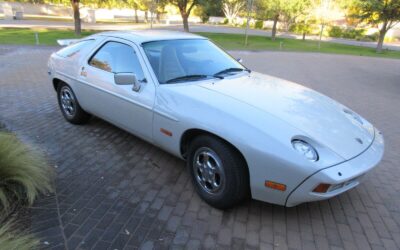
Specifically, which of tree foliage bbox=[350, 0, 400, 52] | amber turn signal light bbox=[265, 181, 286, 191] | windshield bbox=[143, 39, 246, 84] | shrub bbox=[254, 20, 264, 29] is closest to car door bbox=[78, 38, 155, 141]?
windshield bbox=[143, 39, 246, 84]

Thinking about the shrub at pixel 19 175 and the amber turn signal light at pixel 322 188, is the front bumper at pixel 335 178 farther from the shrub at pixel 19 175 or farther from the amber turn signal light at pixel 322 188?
the shrub at pixel 19 175

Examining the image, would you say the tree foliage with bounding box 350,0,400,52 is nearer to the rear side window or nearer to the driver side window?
the rear side window

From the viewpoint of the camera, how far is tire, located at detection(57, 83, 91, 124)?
16.6ft

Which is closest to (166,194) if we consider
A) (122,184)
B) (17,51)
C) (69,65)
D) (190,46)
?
(122,184)

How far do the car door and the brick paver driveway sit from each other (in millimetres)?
508

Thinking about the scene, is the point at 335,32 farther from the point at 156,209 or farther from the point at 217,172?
the point at 156,209

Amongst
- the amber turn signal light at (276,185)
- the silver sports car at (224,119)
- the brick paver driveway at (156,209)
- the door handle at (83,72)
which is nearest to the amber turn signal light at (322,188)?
the silver sports car at (224,119)

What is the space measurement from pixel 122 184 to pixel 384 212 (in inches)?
112

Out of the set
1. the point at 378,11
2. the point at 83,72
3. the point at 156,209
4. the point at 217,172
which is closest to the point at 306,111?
the point at 217,172

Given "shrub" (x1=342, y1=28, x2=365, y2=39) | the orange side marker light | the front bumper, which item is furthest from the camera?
"shrub" (x1=342, y1=28, x2=365, y2=39)

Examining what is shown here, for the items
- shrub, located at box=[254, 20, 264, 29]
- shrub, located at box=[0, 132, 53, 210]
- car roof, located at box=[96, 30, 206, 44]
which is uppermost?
shrub, located at box=[254, 20, 264, 29]

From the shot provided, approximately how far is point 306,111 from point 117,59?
246 centimetres

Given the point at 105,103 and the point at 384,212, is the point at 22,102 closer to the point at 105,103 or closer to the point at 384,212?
the point at 105,103

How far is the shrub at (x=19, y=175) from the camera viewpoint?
3.12 meters
